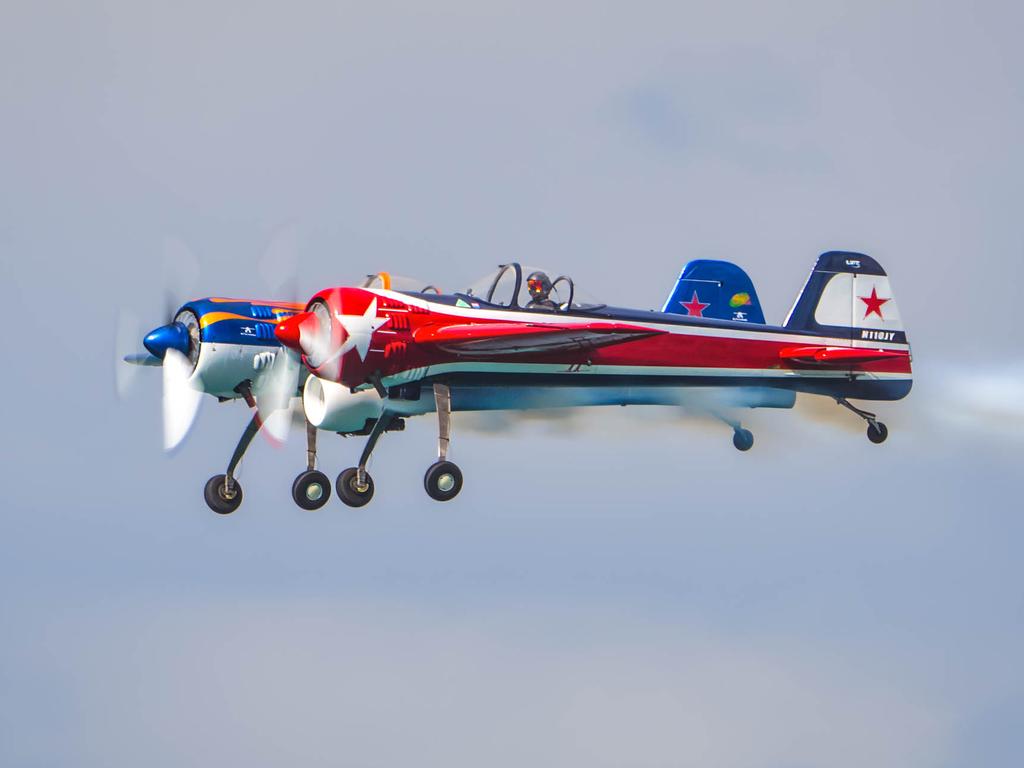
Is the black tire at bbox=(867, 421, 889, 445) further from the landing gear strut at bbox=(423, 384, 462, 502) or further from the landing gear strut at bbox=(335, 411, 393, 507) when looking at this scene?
the landing gear strut at bbox=(335, 411, 393, 507)

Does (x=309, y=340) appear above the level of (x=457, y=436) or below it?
above

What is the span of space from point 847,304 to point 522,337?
7.36 metres

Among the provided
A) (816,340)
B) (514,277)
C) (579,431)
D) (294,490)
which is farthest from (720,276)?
(294,490)

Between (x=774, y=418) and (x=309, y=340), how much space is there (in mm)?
8986

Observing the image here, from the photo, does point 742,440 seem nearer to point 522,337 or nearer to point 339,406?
point 522,337

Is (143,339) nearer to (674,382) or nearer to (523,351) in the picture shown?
(523,351)

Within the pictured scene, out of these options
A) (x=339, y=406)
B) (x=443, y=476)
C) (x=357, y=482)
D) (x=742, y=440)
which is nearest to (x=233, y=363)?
(x=339, y=406)

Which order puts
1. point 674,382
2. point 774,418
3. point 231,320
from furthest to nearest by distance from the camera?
1. point 774,418
2. point 674,382
3. point 231,320

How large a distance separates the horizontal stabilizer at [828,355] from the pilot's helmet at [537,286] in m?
4.73

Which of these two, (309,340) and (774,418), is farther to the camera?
(774,418)

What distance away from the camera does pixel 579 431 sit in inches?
A: 1040

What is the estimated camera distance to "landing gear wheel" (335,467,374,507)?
2409 cm

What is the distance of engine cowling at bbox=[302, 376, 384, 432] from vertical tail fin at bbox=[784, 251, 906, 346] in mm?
7583

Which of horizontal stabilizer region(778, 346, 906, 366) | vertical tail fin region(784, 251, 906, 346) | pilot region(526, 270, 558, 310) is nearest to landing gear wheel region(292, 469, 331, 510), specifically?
pilot region(526, 270, 558, 310)
